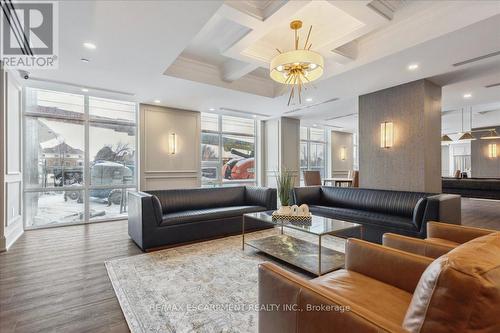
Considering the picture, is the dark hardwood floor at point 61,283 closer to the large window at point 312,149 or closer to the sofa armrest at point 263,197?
the sofa armrest at point 263,197

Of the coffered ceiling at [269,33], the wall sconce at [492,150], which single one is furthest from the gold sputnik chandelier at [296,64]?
the wall sconce at [492,150]

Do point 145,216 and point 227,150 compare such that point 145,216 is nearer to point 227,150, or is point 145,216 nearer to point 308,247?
point 308,247

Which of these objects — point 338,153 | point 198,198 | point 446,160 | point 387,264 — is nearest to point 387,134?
point 387,264

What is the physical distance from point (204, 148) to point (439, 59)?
524 cm

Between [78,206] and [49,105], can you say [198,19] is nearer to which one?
[49,105]

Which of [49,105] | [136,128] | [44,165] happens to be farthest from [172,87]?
[44,165]

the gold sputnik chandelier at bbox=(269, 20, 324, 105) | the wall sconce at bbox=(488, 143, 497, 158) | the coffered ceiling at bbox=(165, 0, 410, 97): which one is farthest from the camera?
the wall sconce at bbox=(488, 143, 497, 158)

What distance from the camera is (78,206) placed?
4949mm

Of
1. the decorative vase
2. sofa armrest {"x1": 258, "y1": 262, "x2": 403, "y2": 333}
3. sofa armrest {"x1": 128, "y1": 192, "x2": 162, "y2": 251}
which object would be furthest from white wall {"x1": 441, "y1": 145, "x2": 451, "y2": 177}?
sofa armrest {"x1": 258, "y1": 262, "x2": 403, "y2": 333}

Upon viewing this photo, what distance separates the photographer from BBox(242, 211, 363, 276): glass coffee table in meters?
2.47

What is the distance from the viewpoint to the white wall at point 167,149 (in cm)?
554
